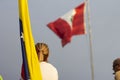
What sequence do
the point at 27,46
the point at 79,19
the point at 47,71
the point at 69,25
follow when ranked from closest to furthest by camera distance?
the point at 27,46 < the point at 47,71 < the point at 69,25 < the point at 79,19

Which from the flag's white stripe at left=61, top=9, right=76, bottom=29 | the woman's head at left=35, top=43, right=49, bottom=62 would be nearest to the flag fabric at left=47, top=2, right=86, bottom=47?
the flag's white stripe at left=61, top=9, right=76, bottom=29

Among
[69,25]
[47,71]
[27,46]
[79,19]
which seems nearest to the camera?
[27,46]

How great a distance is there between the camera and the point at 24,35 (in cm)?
539

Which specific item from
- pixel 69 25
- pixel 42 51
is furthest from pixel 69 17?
pixel 42 51

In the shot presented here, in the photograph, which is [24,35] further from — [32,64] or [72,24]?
[72,24]

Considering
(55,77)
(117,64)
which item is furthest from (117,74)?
(55,77)

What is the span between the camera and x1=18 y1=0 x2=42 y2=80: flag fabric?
5.35m

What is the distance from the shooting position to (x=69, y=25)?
7.93 meters

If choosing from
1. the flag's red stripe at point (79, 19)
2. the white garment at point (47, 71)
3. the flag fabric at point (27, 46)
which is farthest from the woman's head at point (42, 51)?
the flag's red stripe at point (79, 19)

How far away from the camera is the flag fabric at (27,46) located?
535cm

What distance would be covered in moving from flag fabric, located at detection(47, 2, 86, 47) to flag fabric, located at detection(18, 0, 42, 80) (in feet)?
4.79

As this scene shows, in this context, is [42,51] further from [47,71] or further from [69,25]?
[69,25]

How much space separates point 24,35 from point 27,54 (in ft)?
0.99

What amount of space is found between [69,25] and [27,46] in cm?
269
